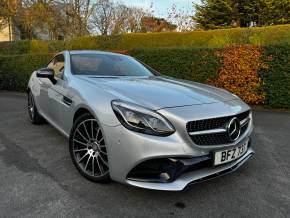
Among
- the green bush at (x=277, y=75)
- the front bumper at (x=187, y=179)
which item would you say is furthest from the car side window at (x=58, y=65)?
the green bush at (x=277, y=75)

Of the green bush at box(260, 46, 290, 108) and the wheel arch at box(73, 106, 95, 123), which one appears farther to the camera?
the green bush at box(260, 46, 290, 108)

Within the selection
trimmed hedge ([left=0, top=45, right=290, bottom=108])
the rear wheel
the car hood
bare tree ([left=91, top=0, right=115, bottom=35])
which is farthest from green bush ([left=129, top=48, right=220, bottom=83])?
bare tree ([left=91, top=0, right=115, bottom=35])

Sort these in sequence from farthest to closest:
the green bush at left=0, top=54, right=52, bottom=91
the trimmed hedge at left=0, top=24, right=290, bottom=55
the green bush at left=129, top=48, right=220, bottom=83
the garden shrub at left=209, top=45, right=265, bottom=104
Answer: the trimmed hedge at left=0, top=24, right=290, bottom=55
the green bush at left=0, top=54, right=52, bottom=91
the green bush at left=129, top=48, right=220, bottom=83
the garden shrub at left=209, top=45, right=265, bottom=104

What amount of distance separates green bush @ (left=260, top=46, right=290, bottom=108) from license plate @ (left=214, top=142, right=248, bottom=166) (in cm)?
467

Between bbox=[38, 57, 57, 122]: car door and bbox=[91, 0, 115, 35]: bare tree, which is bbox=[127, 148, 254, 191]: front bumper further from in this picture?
bbox=[91, 0, 115, 35]: bare tree

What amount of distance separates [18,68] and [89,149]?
904 cm

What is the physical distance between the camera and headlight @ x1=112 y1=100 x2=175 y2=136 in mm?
2572

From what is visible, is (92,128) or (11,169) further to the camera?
(11,169)

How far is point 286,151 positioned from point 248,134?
1.40 metres

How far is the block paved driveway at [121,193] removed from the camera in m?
2.62

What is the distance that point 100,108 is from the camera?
2.88 metres

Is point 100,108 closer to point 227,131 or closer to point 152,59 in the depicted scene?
point 227,131

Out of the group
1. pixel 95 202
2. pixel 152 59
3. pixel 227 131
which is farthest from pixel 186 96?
pixel 152 59

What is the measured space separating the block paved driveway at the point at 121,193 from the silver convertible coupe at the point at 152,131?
0.23 m
